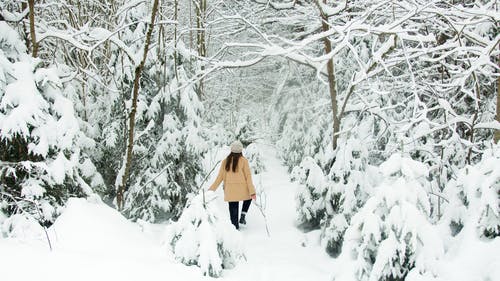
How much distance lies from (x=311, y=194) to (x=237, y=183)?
4.10 feet

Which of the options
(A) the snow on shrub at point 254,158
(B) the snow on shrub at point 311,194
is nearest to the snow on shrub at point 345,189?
(B) the snow on shrub at point 311,194

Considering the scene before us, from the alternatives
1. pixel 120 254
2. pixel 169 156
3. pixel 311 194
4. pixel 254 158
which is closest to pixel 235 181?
pixel 311 194

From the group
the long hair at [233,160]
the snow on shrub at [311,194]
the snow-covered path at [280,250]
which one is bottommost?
the snow-covered path at [280,250]

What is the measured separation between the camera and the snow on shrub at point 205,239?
408 cm

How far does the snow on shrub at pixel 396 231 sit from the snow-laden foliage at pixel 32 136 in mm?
3446

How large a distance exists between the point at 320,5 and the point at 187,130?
11.1 feet

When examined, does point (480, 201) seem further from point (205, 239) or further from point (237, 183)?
point (237, 183)

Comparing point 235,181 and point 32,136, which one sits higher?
point 32,136

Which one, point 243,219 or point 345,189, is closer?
point 345,189

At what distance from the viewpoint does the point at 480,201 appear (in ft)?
10.5

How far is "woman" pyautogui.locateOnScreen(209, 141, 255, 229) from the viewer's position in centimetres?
640

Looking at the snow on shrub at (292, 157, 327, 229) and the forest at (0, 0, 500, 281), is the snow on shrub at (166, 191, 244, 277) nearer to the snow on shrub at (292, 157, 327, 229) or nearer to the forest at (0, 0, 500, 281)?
the forest at (0, 0, 500, 281)

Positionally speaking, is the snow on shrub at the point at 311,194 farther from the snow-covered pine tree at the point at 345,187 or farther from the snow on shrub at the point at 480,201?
the snow on shrub at the point at 480,201

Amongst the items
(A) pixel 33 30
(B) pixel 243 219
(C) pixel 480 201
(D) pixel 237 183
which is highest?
(A) pixel 33 30
